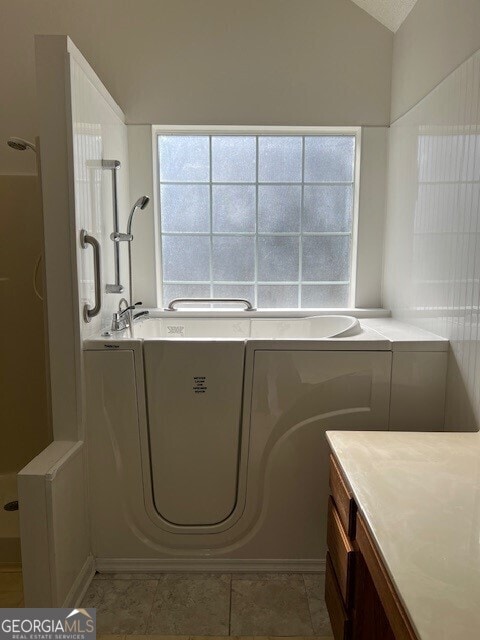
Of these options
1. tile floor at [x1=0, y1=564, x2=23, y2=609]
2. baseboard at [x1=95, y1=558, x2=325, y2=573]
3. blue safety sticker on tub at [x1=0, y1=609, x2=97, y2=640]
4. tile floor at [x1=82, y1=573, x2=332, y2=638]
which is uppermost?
blue safety sticker on tub at [x1=0, y1=609, x2=97, y2=640]

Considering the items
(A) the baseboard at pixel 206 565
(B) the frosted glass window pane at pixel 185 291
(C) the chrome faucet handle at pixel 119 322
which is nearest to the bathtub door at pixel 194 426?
(A) the baseboard at pixel 206 565

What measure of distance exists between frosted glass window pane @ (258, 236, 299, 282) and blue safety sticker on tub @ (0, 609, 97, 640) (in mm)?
1816

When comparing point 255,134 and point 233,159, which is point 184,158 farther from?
point 255,134

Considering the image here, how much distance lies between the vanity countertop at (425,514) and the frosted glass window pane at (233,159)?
1.71 meters

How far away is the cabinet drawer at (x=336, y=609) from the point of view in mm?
1229

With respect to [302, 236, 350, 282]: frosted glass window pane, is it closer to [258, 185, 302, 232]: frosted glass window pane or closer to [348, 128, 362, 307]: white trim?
[348, 128, 362, 307]: white trim

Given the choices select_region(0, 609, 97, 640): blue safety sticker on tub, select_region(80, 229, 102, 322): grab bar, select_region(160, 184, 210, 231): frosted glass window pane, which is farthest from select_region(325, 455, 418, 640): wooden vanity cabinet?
select_region(160, 184, 210, 231): frosted glass window pane

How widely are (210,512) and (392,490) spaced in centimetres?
102

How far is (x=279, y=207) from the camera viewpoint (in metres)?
2.65

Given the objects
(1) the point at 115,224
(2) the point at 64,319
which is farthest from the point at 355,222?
(2) the point at 64,319

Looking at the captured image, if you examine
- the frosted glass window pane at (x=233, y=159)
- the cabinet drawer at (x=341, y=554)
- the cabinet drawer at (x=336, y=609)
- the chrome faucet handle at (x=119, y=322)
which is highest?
the frosted glass window pane at (x=233, y=159)

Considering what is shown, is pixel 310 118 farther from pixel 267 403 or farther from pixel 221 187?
pixel 267 403

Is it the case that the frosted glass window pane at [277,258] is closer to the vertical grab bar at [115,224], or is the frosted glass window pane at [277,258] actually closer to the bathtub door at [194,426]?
the vertical grab bar at [115,224]

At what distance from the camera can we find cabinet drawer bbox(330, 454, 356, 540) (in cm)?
117
